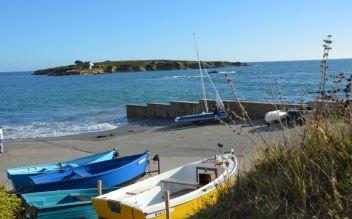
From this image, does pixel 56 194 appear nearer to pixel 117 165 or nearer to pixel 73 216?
pixel 73 216

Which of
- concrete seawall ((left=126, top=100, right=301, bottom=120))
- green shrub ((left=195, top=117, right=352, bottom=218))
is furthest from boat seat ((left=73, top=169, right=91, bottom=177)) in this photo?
concrete seawall ((left=126, top=100, right=301, bottom=120))

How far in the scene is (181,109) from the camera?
29047 mm

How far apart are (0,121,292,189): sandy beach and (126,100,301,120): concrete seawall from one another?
5.02 ft

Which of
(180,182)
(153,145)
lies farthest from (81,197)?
(153,145)

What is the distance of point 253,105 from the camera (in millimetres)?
24781

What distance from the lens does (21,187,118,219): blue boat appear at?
8.57 m

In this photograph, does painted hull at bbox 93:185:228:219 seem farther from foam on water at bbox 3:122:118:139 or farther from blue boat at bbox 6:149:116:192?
foam on water at bbox 3:122:118:139

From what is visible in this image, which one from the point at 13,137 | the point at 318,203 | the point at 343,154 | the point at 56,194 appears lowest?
the point at 13,137

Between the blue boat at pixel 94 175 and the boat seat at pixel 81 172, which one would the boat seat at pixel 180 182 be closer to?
the blue boat at pixel 94 175

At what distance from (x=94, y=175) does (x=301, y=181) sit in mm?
7727

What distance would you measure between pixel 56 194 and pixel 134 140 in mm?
12209

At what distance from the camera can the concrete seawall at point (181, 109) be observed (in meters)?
24.7

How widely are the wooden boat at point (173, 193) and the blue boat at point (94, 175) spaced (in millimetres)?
3080

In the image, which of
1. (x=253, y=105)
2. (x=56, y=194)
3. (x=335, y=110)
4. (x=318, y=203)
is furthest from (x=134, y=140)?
(x=318, y=203)
